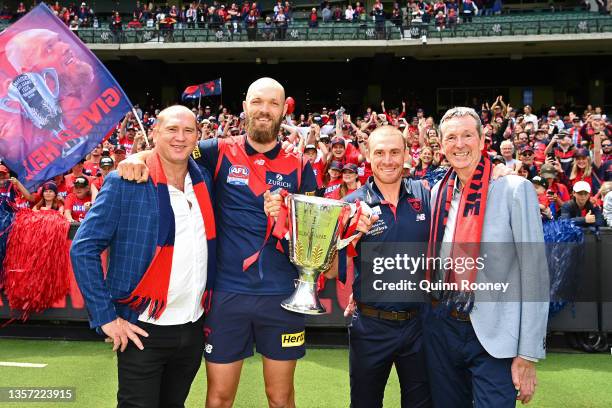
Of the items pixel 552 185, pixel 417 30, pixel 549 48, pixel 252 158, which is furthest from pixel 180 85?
pixel 252 158

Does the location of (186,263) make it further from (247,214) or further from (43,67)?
(43,67)

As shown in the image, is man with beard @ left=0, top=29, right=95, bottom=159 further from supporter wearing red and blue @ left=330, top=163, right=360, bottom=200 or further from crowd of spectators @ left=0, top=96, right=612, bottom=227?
supporter wearing red and blue @ left=330, top=163, right=360, bottom=200

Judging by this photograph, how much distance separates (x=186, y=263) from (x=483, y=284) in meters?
1.44

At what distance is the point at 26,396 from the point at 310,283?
2794 mm

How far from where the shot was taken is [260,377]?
5004 millimetres

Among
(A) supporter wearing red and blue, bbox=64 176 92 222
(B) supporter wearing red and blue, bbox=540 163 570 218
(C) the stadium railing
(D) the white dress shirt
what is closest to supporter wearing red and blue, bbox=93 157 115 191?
(A) supporter wearing red and blue, bbox=64 176 92 222

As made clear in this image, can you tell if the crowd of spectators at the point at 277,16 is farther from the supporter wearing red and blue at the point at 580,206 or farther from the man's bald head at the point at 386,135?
the man's bald head at the point at 386,135

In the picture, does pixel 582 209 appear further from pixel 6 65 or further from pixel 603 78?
pixel 603 78

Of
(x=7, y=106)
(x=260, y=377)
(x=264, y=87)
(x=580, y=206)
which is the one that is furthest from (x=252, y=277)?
(x=580, y=206)

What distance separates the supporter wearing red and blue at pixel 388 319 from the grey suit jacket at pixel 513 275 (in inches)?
16.7

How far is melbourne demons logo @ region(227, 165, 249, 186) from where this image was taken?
3.19m

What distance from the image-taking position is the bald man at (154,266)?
274 cm

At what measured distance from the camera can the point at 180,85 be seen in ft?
97.6
